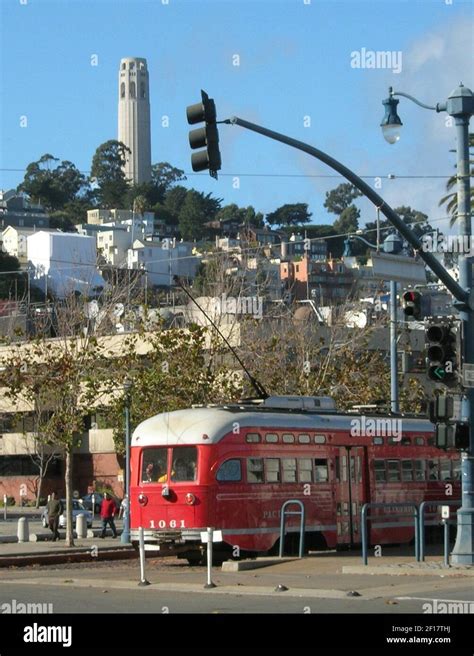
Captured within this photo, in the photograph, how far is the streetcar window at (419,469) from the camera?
32.6 metres

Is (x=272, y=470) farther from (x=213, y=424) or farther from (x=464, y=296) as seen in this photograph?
(x=464, y=296)

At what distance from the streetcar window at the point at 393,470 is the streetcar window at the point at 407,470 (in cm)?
25

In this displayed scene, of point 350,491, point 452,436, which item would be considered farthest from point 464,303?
point 350,491

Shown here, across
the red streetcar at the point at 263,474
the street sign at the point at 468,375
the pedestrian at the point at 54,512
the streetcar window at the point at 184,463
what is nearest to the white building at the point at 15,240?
the pedestrian at the point at 54,512

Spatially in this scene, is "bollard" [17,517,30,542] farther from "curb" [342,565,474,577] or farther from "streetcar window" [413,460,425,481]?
"curb" [342,565,474,577]

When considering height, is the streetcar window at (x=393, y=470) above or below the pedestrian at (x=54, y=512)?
above

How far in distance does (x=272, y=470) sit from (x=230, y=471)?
131cm

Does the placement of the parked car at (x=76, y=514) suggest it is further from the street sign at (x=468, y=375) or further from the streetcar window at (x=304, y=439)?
the street sign at (x=468, y=375)

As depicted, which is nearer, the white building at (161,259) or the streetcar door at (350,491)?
the streetcar door at (350,491)

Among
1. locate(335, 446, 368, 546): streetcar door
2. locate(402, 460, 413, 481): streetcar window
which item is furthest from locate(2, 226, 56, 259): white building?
locate(335, 446, 368, 546): streetcar door

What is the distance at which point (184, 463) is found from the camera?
27422 millimetres

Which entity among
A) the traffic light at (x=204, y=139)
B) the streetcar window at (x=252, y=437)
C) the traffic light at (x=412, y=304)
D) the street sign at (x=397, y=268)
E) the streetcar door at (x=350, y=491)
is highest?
the traffic light at (x=204, y=139)

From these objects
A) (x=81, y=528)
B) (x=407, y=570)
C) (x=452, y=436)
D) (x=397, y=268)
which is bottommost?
(x=81, y=528)
